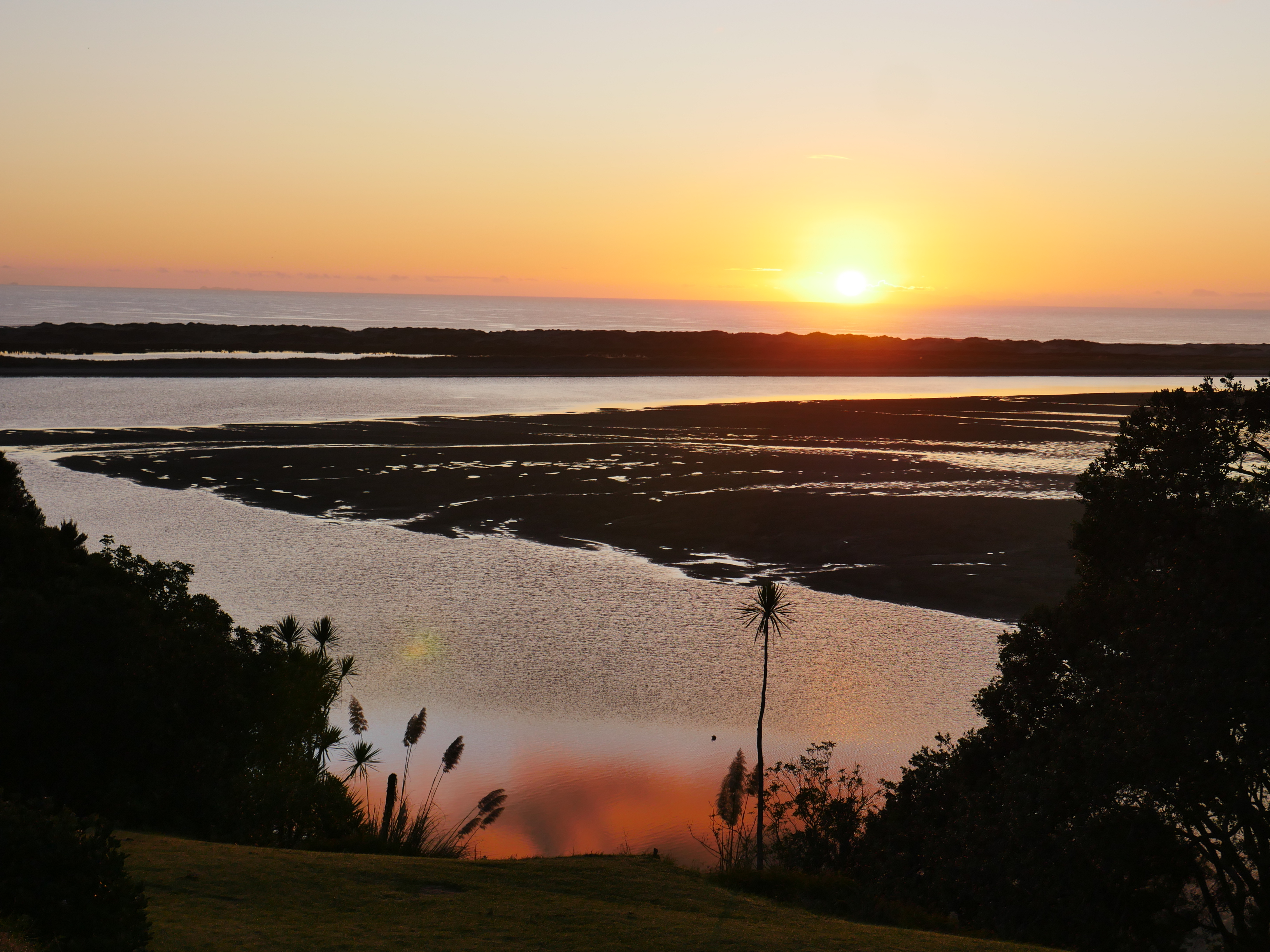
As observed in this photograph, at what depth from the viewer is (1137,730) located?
15039 millimetres

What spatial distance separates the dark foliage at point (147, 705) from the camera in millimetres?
17391

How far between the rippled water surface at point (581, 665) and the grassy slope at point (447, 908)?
457cm

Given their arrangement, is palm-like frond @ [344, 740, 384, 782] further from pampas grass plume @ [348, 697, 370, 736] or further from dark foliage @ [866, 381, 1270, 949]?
dark foliage @ [866, 381, 1270, 949]

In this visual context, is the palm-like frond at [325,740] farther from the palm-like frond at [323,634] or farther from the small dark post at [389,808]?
the small dark post at [389,808]

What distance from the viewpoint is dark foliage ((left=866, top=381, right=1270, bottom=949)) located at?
49.4 ft

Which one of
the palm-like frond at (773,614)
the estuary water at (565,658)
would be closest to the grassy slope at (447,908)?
the estuary water at (565,658)

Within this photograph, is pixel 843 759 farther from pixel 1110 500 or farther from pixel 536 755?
pixel 1110 500

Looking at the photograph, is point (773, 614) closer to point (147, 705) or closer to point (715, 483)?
point (147, 705)

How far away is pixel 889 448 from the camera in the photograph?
243 ft

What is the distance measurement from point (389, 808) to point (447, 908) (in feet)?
20.4

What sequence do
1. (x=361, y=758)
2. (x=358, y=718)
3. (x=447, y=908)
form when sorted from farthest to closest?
(x=358, y=718) < (x=361, y=758) < (x=447, y=908)

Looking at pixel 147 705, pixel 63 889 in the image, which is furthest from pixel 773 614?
pixel 63 889

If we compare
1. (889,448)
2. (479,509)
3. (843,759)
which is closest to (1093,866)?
(843,759)

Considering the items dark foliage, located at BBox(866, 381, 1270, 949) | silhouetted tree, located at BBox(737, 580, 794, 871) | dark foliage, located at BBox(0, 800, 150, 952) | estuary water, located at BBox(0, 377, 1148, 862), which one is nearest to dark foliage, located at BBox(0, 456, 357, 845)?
estuary water, located at BBox(0, 377, 1148, 862)
